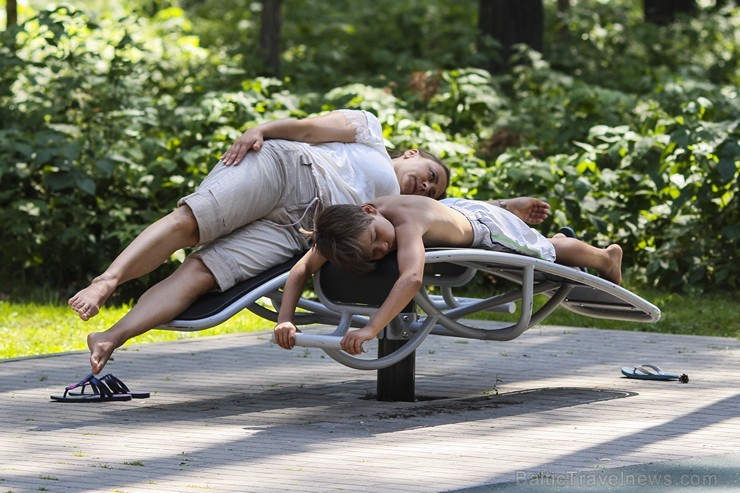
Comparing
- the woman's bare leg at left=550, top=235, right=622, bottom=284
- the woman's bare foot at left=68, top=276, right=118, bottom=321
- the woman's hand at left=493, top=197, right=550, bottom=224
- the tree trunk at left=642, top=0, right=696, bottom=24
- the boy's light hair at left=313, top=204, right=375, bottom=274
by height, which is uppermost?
the boy's light hair at left=313, top=204, right=375, bottom=274

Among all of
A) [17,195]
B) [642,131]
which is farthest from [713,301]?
[17,195]

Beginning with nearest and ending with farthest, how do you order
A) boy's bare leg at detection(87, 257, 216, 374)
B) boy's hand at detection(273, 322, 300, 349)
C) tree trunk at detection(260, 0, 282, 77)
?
boy's hand at detection(273, 322, 300, 349) < boy's bare leg at detection(87, 257, 216, 374) < tree trunk at detection(260, 0, 282, 77)

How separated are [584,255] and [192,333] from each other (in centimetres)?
295

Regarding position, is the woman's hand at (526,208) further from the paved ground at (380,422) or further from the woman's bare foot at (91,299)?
the woman's bare foot at (91,299)

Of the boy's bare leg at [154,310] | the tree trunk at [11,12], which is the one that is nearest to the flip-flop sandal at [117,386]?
the boy's bare leg at [154,310]

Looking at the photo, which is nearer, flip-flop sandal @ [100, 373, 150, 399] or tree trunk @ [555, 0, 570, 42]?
flip-flop sandal @ [100, 373, 150, 399]

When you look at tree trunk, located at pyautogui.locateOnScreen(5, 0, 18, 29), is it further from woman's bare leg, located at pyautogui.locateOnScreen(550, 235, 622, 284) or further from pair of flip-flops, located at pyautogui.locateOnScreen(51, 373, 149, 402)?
woman's bare leg, located at pyautogui.locateOnScreen(550, 235, 622, 284)

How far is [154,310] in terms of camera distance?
5.06 m

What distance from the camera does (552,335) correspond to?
748 cm

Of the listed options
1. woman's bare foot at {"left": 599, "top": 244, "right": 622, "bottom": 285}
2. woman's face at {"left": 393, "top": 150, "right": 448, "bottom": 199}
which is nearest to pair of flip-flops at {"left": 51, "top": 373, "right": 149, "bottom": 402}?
woman's face at {"left": 393, "top": 150, "right": 448, "bottom": 199}

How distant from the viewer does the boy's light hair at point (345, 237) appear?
482 cm

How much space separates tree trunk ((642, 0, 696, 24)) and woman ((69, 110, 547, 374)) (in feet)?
44.0

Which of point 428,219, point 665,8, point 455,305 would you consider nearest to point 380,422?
point 428,219

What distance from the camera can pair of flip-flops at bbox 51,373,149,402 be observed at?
5383 mm
